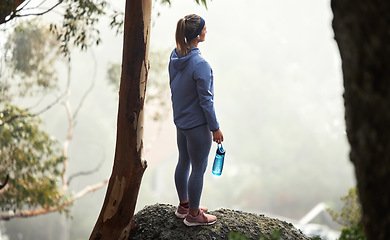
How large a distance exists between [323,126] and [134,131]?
80.8 ft

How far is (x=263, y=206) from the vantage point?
1006 inches

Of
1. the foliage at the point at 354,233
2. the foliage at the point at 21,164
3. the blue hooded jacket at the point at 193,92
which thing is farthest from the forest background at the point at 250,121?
the foliage at the point at 354,233

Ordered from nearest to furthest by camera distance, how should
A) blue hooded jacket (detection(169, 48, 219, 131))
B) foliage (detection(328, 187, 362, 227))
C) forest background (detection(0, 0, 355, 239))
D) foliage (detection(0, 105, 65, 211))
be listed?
1. blue hooded jacket (detection(169, 48, 219, 131))
2. foliage (detection(0, 105, 65, 211))
3. foliage (detection(328, 187, 362, 227))
4. forest background (detection(0, 0, 355, 239))

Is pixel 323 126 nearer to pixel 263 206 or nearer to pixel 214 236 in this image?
pixel 263 206

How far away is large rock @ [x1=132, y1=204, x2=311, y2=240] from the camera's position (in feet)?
10.8

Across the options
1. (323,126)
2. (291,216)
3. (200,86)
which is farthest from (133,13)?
(323,126)

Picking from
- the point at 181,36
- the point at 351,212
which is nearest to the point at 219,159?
the point at 181,36

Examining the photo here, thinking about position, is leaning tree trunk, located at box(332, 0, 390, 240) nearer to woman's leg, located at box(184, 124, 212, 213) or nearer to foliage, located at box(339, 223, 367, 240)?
foliage, located at box(339, 223, 367, 240)

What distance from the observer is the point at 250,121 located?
91.8 feet

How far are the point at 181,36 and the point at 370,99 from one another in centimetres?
195

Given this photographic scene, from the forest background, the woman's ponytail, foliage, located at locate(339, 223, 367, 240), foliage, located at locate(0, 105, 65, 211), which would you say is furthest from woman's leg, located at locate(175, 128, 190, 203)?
the forest background

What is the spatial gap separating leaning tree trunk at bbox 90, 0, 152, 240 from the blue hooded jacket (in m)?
0.28

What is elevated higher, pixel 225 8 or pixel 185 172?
pixel 225 8

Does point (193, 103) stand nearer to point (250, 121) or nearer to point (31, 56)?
point (31, 56)
